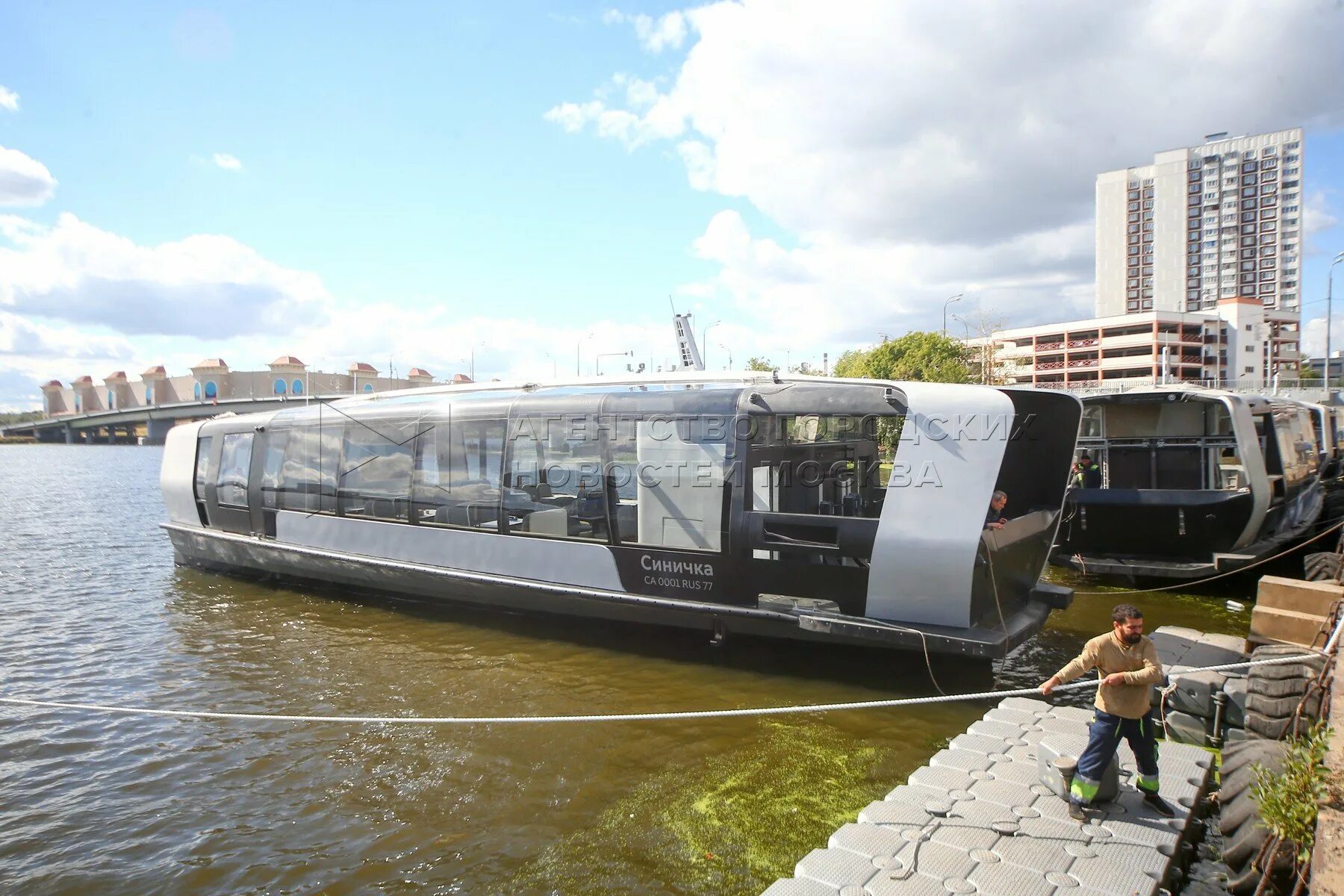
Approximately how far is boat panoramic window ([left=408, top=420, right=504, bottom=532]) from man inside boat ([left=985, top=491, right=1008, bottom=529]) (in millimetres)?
5825

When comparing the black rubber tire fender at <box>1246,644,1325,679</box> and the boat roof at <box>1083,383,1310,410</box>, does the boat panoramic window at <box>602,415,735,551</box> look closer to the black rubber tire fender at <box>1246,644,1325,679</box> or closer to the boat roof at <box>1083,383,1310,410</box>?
the black rubber tire fender at <box>1246,644,1325,679</box>

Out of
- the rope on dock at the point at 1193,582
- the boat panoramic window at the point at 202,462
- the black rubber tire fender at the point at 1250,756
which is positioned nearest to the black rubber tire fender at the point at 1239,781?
the black rubber tire fender at the point at 1250,756

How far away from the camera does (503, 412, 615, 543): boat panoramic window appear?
9.35 m

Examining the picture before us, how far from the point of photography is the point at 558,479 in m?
9.73

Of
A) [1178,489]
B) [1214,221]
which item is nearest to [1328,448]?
[1178,489]

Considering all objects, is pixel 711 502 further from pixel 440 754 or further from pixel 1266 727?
pixel 1266 727

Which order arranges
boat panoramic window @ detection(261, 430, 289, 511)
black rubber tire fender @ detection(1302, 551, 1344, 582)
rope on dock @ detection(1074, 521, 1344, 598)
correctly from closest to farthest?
black rubber tire fender @ detection(1302, 551, 1344, 582), rope on dock @ detection(1074, 521, 1344, 598), boat panoramic window @ detection(261, 430, 289, 511)

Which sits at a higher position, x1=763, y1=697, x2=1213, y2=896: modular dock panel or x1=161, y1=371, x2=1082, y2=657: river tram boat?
x1=161, y1=371, x2=1082, y2=657: river tram boat

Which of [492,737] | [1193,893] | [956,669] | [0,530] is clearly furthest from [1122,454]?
[0,530]

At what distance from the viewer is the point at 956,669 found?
7.99 meters

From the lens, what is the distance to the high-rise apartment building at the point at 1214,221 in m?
130

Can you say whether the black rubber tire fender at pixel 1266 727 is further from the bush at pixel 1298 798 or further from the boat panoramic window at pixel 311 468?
the boat panoramic window at pixel 311 468

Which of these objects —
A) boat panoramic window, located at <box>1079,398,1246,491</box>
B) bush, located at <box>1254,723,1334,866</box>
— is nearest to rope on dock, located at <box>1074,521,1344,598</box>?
boat panoramic window, located at <box>1079,398,1246,491</box>

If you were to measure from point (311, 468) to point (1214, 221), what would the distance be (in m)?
159
